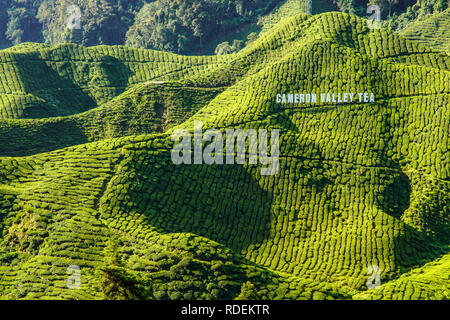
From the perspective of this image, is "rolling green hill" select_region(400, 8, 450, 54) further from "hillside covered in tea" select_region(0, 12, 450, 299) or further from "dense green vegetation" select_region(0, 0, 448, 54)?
"hillside covered in tea" select_region(0, 12, 450, 299)

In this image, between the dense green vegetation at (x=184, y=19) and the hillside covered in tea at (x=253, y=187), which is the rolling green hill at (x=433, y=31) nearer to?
the dense green vegetation at (x=184, y=19)

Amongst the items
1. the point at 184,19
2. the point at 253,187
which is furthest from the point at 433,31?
the point at 184,19

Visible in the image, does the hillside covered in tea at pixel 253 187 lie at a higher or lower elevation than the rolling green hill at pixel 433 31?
lower

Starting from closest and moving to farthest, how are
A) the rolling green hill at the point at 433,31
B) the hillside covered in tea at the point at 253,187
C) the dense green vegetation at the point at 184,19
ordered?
the hillside covered in tea at the point at 253,187 → the rolling green hill at the point at 433,31 → the dense green vegetation at the point at 184,19

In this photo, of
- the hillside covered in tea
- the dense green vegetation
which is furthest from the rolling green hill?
the hillside covered in tea

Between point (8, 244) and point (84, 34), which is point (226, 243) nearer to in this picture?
point (8, 244)

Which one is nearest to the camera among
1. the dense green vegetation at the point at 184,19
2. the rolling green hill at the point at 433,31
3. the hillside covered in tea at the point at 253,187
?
the hillside covered in tea at the point at 253,187

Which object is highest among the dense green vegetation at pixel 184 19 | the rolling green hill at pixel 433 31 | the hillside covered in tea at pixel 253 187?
the dense green vegetation at pixel 184 19

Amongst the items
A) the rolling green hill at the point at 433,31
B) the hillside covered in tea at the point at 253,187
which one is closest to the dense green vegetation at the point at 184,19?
the rolling green hill at the point at 433,31

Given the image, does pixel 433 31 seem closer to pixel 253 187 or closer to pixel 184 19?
pixel 253 187

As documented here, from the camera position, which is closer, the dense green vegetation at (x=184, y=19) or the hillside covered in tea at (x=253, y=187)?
the hillside covered in tea at (x=253, y=187)

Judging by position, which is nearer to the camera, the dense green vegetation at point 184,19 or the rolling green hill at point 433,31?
the rolling green hill at point 433,31
